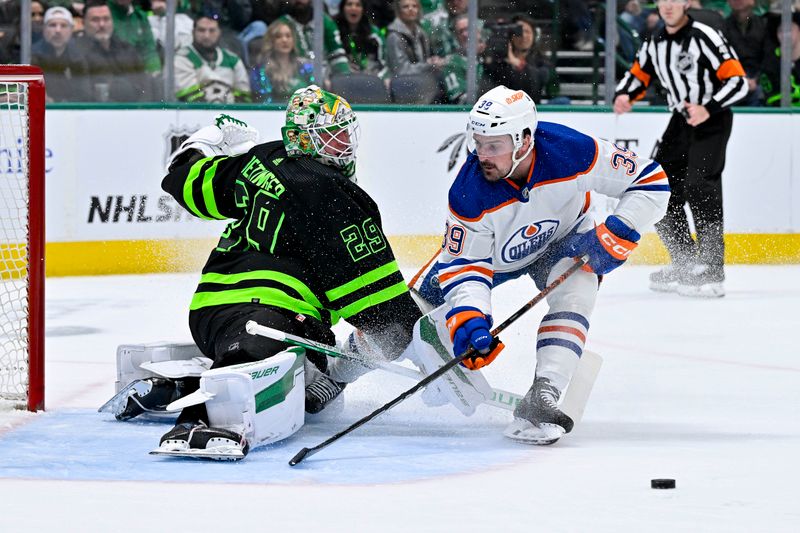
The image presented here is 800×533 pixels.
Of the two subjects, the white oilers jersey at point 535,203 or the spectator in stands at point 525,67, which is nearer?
the white oilers jersey at point 535,203

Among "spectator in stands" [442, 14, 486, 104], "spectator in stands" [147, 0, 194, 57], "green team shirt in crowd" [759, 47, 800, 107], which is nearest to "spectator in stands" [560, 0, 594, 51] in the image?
"spectator in stands" [442, 14, 486, 104]

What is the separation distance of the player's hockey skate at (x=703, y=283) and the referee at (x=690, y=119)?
0.4 inches

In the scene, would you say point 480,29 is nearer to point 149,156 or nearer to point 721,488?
point 149,156

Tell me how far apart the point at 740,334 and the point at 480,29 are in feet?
8.98

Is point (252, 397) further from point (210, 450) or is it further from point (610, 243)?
point (610, 243)

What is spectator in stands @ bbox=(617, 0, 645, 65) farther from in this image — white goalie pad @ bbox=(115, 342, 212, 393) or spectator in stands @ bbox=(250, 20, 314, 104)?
white goalie pad @ bbox=(115, 342, 212, 393)

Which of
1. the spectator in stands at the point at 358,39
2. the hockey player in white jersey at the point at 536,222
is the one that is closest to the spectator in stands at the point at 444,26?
the spectator in stands at the point at 358,39

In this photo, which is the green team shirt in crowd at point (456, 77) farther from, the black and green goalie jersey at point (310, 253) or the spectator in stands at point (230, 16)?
the black and green goalie jersey at point (310, 253)

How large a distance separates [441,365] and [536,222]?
422mm

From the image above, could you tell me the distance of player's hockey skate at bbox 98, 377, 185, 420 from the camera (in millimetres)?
3500

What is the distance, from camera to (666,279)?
6422 mm

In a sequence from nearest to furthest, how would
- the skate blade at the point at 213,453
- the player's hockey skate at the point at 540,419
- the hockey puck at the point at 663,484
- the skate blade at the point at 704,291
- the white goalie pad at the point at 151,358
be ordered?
the hockey puck at the point at 663,484
the skate blade at the point at 213,453
the player's hockey skate at the point at 540,419
the white goalie pad at the point at 151,358
the skate blade at the point at 704,291

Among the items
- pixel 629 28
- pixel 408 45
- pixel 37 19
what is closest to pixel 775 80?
pixel 629 28

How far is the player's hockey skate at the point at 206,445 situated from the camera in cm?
300
